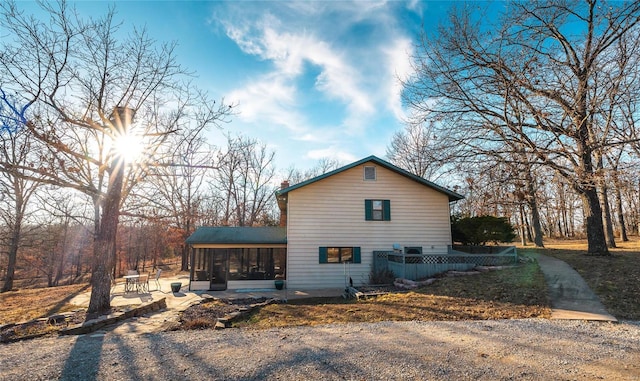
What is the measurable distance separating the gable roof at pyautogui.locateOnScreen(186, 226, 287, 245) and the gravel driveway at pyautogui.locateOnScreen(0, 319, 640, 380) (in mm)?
8655

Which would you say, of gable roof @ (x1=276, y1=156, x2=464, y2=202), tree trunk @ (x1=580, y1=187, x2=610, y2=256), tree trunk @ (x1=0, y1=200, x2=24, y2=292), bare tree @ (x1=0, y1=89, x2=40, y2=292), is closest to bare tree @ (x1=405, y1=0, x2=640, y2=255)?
tree trunk @ (x1=580, y1=187, x2=610, y2=256)

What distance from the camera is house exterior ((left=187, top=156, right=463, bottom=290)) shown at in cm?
1522

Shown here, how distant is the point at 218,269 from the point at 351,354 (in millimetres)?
11941

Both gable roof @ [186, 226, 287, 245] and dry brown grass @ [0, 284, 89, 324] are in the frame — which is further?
gable roof @ [186, 226, 287, 245]

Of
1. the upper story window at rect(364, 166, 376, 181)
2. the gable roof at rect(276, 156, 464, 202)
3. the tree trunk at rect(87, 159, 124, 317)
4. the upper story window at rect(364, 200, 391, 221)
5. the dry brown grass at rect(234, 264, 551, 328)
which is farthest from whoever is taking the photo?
the upper story window at rect(364, 166, 376, 181)

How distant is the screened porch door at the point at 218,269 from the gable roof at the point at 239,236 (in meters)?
0.65

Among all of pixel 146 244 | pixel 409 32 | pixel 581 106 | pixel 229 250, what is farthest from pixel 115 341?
pixel 146 244

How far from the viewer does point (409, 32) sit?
1171cm

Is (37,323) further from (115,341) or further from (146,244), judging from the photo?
(146,244)

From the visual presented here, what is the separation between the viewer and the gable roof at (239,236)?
49.8ft

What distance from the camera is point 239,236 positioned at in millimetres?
15969

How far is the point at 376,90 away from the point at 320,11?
3676 millimetres

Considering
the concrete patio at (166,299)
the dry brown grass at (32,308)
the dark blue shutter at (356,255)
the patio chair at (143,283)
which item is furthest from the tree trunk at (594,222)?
the dry brown grass at (32,308)

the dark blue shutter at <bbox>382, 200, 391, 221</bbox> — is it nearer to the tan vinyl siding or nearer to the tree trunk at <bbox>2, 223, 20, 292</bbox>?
the tan vinyl siding
